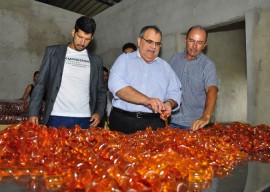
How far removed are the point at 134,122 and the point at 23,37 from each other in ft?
18.8

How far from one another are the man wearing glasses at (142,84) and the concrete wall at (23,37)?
5200 mm

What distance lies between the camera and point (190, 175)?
3.04ft

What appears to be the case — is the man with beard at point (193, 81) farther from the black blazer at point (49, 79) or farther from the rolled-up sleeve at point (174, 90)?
the black blazer at point (49, 79)

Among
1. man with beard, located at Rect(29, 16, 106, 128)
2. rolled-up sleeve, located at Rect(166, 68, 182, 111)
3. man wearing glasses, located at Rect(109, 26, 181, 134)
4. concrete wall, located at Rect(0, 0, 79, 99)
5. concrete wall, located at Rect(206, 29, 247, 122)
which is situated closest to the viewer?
man wearing glasses, located at Rect(109, 26, 181, 134)

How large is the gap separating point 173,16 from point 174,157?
410 cm

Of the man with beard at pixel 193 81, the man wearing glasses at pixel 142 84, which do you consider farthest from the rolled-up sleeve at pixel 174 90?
the man with beard at pixel 193 81

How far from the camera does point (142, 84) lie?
227cm

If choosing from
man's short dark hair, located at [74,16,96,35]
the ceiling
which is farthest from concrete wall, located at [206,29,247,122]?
the ceiling

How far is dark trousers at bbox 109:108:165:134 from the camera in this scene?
216 cm

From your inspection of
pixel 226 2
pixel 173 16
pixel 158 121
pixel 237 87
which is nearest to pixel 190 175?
pixel 158 121

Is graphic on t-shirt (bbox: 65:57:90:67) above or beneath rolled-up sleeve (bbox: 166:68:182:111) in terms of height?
above

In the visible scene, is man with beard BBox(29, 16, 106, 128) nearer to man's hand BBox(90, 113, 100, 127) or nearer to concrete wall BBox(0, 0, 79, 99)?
man's hand BBox(90, 113, 100, 127)

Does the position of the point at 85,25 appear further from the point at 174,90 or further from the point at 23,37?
the point at 23,37

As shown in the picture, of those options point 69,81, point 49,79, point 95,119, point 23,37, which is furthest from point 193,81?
point 23,37
